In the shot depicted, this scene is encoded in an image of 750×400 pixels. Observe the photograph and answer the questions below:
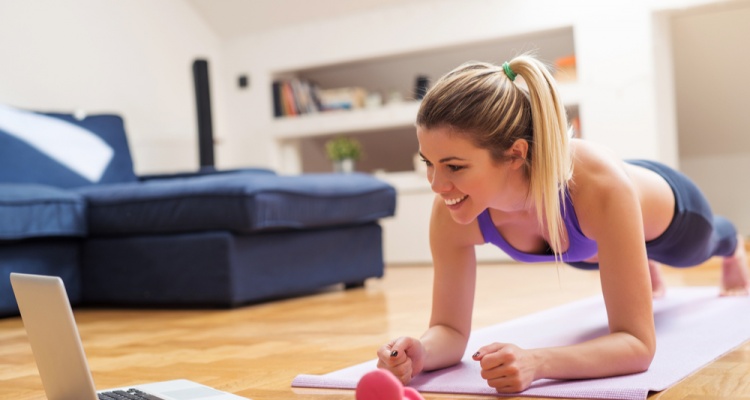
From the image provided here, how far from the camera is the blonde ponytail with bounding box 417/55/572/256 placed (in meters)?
1.44

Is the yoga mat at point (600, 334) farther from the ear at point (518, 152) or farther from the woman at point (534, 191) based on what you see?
the ear at point (518, 152)

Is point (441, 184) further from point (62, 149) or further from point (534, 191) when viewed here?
point (62, 149)

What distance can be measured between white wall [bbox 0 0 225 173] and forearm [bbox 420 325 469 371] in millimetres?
3540

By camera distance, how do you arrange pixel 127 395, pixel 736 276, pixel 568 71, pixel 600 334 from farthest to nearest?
pixel 568 71
pixel 736 276
pixel 600 334
pixel 127 395

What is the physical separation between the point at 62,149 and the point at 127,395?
118 inches

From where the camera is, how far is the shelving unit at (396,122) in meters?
5.28

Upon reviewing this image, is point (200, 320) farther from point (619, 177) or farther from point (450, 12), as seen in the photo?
point (450, 12)

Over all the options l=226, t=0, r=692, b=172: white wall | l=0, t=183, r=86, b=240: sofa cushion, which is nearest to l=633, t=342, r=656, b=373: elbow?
l=0, t=183, r=86, b=240: sofa cushion

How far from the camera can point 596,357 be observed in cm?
148

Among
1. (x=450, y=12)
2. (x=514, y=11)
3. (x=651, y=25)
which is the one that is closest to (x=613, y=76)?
(x=651, y=25)

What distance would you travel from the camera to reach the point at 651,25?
4.62 metres

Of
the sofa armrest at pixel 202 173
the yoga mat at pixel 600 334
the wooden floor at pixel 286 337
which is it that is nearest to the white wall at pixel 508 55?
the wooden floor at pixel 286 337

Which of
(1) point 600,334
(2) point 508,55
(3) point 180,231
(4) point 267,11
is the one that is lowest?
(1) point 600,334

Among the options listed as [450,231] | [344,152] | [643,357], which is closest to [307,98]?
[344,152]
